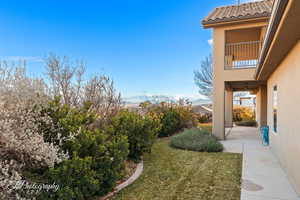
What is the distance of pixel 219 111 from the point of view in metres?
9.62

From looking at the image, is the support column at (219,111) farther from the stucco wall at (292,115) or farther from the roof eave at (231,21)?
the stucco wall at (292,115)

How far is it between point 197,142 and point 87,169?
5.69 m

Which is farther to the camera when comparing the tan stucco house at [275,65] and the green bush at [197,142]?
the green bush at [197,142]

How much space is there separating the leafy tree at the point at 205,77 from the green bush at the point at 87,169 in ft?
70.9

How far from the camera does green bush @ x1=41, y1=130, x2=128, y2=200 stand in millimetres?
3031

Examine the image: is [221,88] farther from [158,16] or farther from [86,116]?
[158,16]

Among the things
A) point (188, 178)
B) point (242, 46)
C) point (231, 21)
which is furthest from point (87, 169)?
point (242, 46)

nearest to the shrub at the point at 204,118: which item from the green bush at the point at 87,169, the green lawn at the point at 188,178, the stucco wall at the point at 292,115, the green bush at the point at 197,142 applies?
the green bush at the point at 197,142

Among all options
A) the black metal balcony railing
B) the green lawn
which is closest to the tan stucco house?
the black metal balcony railing

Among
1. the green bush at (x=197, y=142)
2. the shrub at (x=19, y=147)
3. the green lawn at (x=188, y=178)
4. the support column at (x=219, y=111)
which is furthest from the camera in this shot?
the support column at (x=219, y=111)

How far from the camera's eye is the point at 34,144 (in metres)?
2.74

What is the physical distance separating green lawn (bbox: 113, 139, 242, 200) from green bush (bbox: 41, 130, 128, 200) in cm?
59

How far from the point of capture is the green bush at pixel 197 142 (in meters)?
7.54

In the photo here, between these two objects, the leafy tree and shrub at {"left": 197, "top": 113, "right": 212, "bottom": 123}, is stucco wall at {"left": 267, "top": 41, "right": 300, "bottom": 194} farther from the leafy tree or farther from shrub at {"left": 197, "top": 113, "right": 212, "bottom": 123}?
the leafy tree
